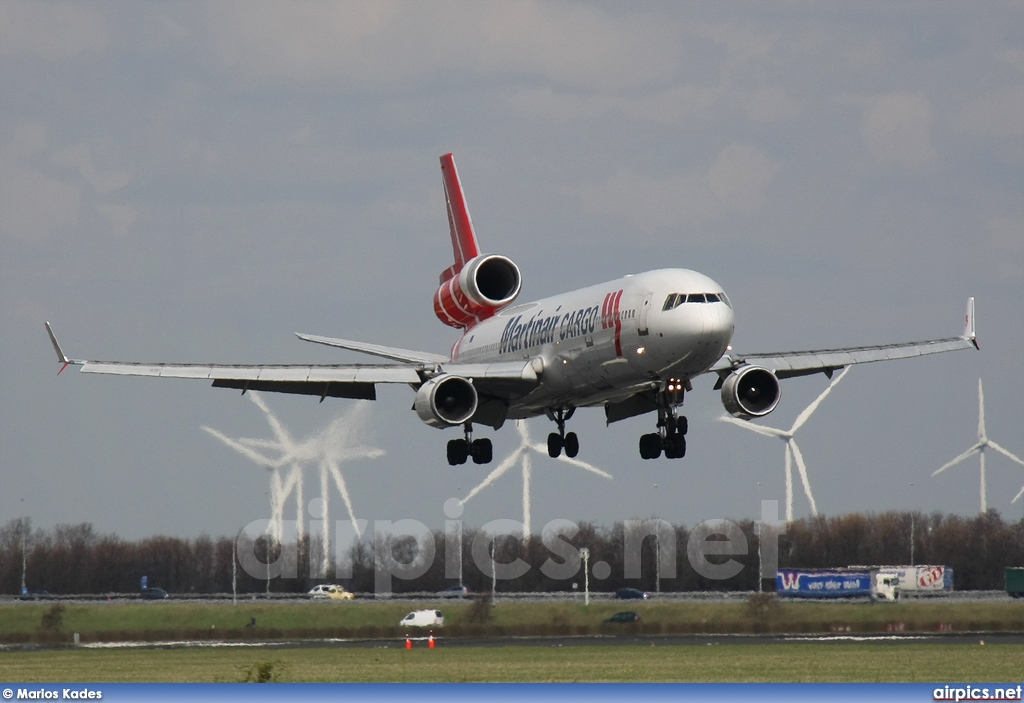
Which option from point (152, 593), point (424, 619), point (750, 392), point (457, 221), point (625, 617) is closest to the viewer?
point (750, 392)

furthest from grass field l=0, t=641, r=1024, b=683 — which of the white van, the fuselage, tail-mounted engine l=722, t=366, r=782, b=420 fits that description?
the white van

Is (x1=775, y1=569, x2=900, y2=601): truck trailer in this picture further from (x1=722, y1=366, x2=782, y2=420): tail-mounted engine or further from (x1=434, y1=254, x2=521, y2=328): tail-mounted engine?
(x1=722, y1=366, x2=782, y2=420): tail-mounted engine

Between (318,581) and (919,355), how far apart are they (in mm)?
108766

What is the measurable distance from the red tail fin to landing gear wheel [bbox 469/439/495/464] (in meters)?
14.1

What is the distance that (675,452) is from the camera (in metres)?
60.0

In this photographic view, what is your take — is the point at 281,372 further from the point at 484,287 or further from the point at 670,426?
the point at 670,426

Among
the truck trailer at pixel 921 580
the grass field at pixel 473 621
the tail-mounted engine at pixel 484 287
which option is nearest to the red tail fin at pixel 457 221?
the tail-mounted engine at pixel 484 287

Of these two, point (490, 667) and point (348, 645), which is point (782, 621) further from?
point (490, 667)

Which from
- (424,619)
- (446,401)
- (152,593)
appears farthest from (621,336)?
(152,593)

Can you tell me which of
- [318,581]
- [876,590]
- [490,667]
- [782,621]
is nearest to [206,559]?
[318,581]

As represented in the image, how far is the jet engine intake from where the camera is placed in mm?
61562

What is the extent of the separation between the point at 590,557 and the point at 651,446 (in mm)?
98810

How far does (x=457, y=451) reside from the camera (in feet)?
219

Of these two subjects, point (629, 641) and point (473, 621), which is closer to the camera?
point (629, 641)
